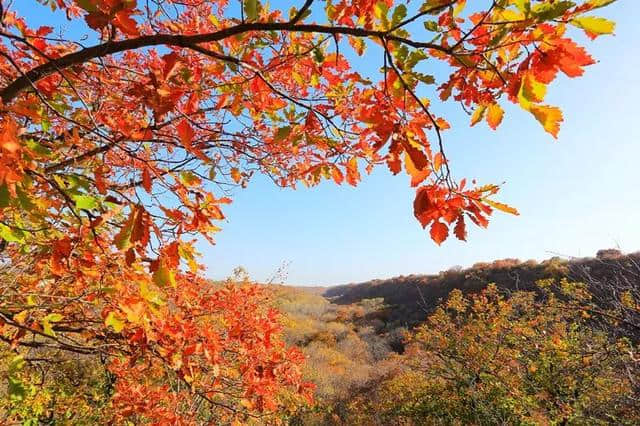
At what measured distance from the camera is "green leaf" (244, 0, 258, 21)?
99 cm

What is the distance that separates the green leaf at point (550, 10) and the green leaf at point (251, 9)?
692 mm

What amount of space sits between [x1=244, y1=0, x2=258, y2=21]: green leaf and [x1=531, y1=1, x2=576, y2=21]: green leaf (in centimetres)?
69

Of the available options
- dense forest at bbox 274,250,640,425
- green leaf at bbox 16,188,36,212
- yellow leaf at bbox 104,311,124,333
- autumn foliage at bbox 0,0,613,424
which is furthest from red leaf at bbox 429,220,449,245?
dense forest at bbox 274,250,640,425

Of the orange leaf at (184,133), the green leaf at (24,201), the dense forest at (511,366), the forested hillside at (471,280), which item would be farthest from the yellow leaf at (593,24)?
the forested hillside at (471,280)

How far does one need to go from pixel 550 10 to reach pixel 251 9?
2.39ft

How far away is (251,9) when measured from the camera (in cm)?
99

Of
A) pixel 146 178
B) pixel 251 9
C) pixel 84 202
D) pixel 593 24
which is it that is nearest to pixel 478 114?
pixel 593 24

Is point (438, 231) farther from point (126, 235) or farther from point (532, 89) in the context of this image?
point (126, 235)

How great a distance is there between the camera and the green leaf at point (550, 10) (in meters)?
0.72

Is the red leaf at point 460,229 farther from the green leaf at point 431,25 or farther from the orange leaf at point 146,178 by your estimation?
the orange leaf at point 146,178

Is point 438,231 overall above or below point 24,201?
below

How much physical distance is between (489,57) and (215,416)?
6008 mm

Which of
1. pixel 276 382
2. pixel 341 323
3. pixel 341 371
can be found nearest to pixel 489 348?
pixel 276 382

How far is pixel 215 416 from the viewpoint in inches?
213
